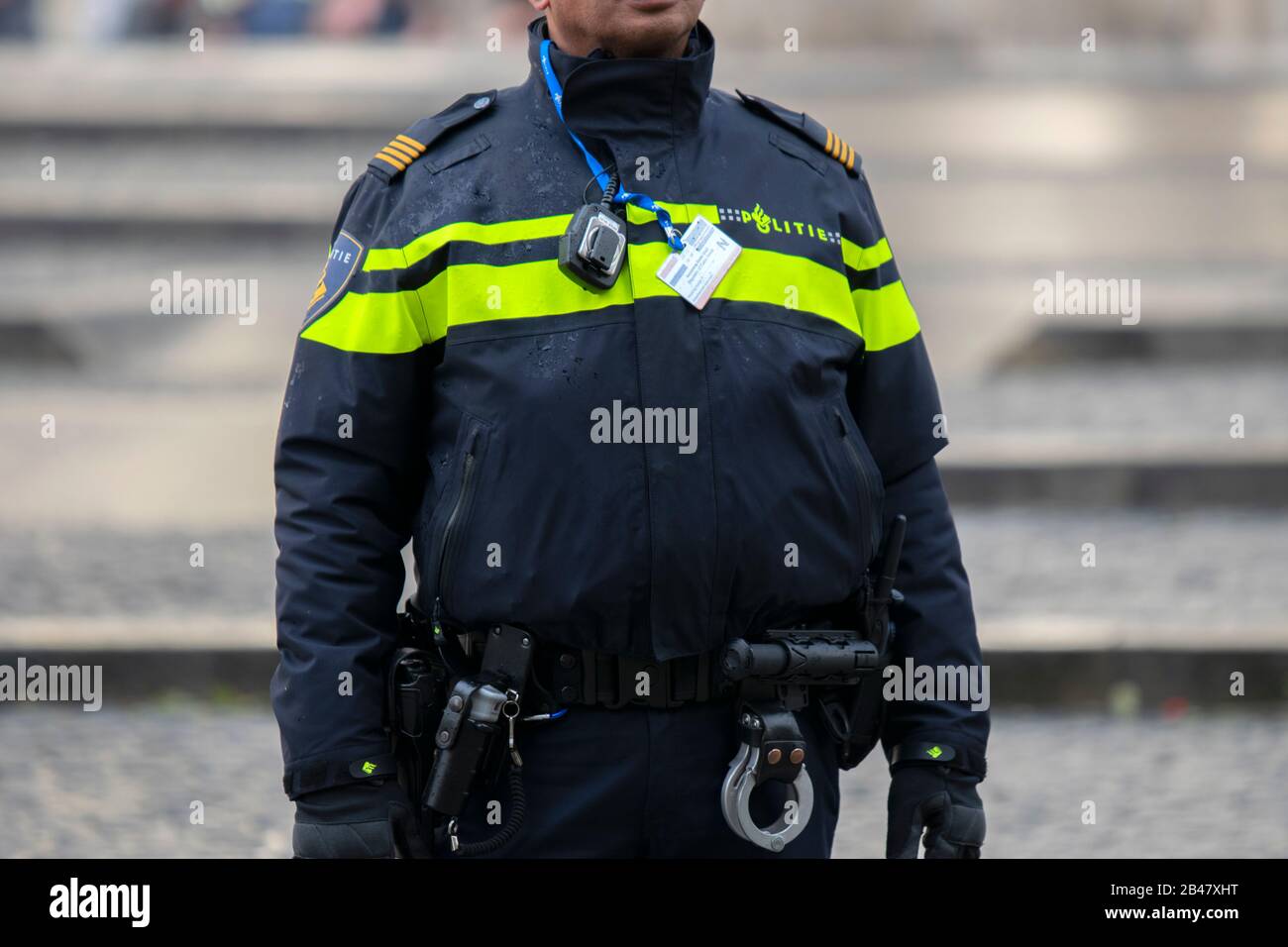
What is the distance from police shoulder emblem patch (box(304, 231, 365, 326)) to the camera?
2.50 meters

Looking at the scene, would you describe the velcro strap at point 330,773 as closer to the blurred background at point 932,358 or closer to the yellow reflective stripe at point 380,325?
the yellow reflective stripe at point 380,325

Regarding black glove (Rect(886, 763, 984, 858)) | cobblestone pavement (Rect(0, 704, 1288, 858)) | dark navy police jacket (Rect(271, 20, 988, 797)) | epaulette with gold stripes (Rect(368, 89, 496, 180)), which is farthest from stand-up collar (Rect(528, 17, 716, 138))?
cobblestone pavement (Rect(0, 704, 1288, 858))

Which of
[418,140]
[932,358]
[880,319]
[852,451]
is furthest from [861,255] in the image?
[932,358]

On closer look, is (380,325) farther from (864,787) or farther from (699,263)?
(864,787)

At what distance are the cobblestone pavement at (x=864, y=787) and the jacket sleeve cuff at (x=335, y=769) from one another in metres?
2.31

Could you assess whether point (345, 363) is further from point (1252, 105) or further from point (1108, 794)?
point (1252, 105)

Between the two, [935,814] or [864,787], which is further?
[864,787]

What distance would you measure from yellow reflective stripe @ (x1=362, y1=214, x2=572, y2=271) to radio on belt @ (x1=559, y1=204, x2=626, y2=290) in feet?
0.16

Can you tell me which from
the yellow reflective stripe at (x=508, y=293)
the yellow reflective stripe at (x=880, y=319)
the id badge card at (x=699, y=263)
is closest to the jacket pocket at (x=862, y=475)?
the yellow reflective stripe at (x=880, y=319)

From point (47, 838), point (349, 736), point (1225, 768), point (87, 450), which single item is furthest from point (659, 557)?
point (87, 450)

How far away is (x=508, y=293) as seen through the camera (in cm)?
244

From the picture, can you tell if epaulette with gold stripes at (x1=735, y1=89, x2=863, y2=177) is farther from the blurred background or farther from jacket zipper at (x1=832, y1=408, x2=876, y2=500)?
the blurred background

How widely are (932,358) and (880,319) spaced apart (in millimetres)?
7002

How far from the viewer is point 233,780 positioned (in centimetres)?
519
